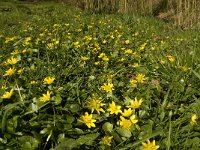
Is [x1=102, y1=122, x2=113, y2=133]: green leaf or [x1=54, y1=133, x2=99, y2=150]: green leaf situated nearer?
[x1=54, y1=133, x2=99, y2=150]: green leaf

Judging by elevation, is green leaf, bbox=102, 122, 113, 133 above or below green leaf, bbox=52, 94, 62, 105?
below

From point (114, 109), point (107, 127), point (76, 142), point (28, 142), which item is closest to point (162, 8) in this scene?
point (114, 109)

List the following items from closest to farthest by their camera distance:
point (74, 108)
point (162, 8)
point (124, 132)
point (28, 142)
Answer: point (28, 142), point (124, 132), point (74, 108), point (162, 8)

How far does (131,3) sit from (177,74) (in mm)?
7276

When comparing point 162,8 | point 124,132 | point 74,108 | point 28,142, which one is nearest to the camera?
point 28,142

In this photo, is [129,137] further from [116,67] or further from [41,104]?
[116,67]

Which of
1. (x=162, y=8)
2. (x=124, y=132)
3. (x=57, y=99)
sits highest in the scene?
(x=57, y=99)

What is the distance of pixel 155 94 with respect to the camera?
91.6 inches

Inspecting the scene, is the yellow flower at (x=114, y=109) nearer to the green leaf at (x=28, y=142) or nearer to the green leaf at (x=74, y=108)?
the green leaf at (x=74, y=108)

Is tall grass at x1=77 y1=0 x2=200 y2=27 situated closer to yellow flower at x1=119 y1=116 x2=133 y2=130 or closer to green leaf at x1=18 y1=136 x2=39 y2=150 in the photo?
yellow flower at x1=119 y1=116 x2=133 y2=130

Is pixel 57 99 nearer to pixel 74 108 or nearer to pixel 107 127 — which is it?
pixel 74 108

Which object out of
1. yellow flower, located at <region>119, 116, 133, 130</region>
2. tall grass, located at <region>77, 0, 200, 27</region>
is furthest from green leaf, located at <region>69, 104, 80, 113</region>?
tall grass, located at <region>77, 0, 200, 27</region>

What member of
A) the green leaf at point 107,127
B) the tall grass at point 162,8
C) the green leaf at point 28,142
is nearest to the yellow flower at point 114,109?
the green leaf at point 107,127

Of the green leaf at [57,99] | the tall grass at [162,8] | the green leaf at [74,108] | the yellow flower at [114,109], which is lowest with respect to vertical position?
the tall grass at [162,8]
